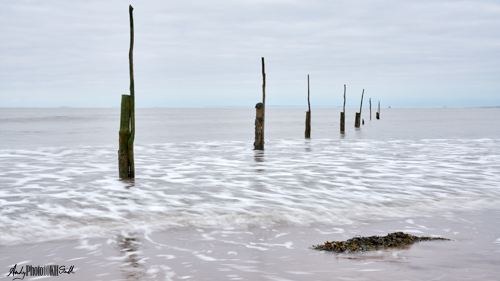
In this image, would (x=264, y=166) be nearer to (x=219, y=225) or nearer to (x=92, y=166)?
(x=92, y=166)

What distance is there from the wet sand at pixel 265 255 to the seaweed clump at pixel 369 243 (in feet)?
0.35

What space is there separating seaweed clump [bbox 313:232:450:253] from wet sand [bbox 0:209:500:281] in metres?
0.11

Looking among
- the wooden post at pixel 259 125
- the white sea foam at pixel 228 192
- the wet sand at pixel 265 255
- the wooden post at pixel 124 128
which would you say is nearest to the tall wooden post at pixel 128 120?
the wooden post at pixel 124 128

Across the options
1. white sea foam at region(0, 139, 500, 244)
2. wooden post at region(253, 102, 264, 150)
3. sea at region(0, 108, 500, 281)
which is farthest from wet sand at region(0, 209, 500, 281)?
wooden post at region(253, 102, 264, 150)

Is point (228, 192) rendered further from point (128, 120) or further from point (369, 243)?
point (369, 243)

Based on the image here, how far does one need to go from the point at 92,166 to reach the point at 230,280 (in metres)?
9.29

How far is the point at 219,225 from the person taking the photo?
18.8 ft

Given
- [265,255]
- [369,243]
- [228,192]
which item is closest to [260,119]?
[228,192]

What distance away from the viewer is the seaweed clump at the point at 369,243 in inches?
174

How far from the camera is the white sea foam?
238 inches

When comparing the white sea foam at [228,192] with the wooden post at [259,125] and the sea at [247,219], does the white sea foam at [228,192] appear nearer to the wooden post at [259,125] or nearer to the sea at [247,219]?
the sea at [247,219]

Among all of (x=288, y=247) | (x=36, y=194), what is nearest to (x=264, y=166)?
(x=36, y=194)

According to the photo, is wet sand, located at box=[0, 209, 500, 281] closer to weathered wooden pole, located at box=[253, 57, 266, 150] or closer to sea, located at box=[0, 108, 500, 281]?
sea, located at box=[0, 108, 500, 281]

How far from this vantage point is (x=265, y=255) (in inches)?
172
